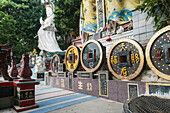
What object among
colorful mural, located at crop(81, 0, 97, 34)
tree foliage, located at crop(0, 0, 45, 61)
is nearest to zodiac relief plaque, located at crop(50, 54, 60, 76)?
colorful mural, located at crop(81, 0, 97, 34)

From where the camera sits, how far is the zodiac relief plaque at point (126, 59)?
4.11m

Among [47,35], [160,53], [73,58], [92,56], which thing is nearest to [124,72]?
[160,53]

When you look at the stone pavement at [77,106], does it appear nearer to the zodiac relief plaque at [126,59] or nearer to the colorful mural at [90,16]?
the zodiac relief plaque at [126,59]

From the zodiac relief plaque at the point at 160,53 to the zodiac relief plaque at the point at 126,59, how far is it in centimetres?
31

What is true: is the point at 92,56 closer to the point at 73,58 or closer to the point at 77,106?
the point at 73,58

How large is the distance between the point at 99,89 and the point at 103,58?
1432mm

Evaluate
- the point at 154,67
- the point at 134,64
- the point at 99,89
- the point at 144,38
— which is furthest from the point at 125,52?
the point at 99,89

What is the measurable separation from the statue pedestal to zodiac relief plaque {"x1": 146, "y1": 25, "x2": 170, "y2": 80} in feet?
13.7

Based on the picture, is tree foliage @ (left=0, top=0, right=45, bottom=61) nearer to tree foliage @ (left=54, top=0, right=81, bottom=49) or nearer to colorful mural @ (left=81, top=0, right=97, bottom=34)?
tree foliage @ (left=54, top=0, right=81, bottom=49)

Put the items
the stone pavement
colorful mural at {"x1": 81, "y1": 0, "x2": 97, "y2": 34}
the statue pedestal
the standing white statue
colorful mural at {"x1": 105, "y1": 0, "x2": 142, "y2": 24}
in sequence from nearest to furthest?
the stone pavement → the statue pedestal → colorful mural at {"x1": 105, "y1": 0, "x2": 142, "y2": 24} → colorful mural at {"x1": 81, "y1": 0, "x2": 97, "y2": 34} → the standing white statue

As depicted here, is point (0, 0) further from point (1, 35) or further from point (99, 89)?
point (99, 89)

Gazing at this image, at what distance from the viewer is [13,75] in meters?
6.11

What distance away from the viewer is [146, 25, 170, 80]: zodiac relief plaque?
11.2ft

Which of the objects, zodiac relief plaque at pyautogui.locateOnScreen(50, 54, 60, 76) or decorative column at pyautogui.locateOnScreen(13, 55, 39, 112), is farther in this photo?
zodiac relief plaque at pyautogui.locateOnScreen(50, 54, 60, 76)
